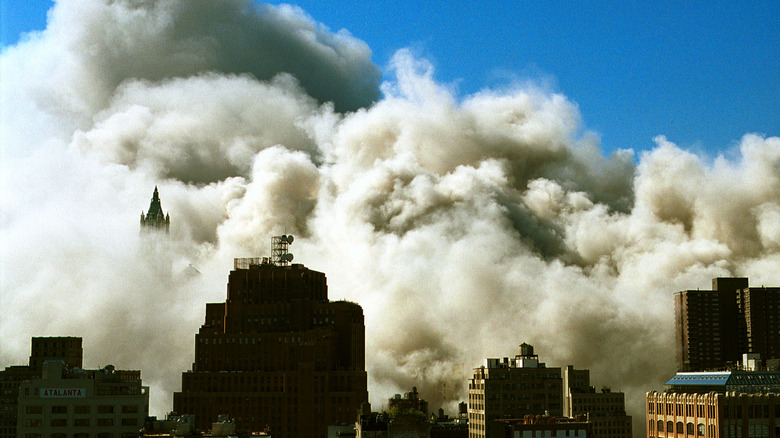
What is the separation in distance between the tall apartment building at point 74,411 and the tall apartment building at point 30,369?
46.5 metres

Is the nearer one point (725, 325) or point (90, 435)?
A: point (90, 435)

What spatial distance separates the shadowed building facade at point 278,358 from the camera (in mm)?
153250

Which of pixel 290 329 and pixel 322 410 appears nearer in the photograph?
pixel 322 410

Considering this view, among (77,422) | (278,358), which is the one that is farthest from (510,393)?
(77,422)

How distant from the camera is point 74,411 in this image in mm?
107375

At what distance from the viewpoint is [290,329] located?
6452 inches

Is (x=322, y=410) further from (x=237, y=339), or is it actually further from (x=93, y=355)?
(x=93, y=355)

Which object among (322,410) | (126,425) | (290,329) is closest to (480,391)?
(322,410)

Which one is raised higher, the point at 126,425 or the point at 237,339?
the point at 237,339

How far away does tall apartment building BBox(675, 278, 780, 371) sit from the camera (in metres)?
184

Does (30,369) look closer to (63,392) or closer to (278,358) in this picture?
(278,358)

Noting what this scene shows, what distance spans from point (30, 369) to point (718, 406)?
10044cm

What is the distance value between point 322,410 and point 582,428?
5031 cm

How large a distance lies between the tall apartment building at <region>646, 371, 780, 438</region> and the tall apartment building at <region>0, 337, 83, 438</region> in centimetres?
8606
